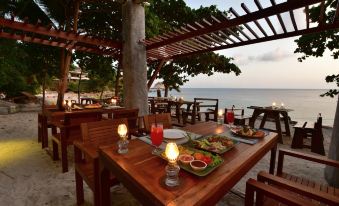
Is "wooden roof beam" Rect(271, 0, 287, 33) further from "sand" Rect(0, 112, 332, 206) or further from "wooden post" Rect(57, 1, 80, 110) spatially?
"wooden post" Rect(57, 1, 80, 110)

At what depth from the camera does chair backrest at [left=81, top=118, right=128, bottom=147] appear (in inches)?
94.6

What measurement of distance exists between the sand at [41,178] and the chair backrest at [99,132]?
91 centimetres

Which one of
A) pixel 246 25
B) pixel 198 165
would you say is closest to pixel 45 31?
pixel 246 25

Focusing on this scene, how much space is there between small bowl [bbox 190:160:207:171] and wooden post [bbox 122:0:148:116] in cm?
437

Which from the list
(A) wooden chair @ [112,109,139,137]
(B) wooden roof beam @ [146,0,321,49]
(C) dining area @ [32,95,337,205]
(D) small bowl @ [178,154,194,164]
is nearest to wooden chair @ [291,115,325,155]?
(B) wooden roof beam @ [146,0,321,49]

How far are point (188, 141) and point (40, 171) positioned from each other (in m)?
3.24

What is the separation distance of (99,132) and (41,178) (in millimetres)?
1802

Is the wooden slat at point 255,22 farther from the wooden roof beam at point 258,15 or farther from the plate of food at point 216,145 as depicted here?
the plate of food at point 216,145

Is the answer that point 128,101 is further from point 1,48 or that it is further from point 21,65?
point 21,65

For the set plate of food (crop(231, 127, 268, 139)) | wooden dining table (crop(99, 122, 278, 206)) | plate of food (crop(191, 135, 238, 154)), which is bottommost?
wooden dining table (crop(99, 122, 278, 206))

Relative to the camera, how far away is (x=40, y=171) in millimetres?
3533

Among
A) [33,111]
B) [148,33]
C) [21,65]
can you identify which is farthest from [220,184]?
[33,111]

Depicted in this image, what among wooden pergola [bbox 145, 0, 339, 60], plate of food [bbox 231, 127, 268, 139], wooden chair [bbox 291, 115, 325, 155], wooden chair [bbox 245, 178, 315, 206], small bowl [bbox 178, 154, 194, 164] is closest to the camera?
wooden chair [bbox 245, 178, 315, 206]

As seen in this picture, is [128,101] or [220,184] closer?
[220,184]
